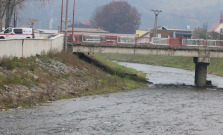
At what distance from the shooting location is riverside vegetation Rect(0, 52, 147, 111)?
28.6m

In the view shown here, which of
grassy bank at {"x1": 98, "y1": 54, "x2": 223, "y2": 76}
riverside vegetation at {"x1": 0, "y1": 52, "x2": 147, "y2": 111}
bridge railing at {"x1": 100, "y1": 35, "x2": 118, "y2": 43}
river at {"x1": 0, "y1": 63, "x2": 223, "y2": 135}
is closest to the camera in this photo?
river at {"x1": 0, "y1": 63, "x2": 223, "y2": 135}

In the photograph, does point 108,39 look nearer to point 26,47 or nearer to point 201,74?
point 201,74

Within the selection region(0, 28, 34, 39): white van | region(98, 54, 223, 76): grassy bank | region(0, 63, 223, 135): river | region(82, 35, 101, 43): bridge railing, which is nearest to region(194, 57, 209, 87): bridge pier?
region(82, 35, 101, 43): bridge railing

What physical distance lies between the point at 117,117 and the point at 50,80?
10.0 metres

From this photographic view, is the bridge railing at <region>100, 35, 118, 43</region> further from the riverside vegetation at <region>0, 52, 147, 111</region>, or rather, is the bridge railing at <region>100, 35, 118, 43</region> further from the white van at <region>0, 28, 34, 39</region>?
the white van at <region>0, 28, 34, 39</region>

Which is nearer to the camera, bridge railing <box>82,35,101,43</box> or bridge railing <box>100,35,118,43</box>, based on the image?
bridge railing <box>100,35,118,43</box>

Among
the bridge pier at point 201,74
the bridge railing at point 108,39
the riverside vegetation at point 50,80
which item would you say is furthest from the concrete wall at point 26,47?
the bridge pier at point 201,74

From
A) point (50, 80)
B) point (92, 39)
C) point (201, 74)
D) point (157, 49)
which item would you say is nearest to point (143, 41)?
point (157, 49)

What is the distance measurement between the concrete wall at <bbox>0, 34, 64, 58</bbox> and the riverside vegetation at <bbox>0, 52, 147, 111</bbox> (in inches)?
22.7

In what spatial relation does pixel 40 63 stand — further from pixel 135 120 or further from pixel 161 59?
pixel 161 59

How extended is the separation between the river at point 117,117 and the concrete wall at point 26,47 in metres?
6.23

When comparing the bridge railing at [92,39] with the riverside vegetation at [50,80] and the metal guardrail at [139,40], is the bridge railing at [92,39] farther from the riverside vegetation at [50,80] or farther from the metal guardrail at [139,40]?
the riverside vegetation at [50,80]

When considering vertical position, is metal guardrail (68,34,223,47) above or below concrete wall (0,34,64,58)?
above

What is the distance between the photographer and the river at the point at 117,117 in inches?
887
